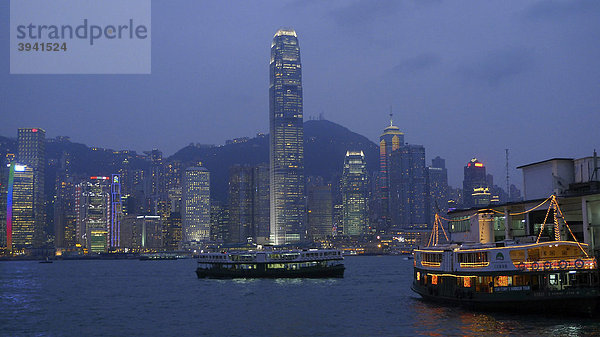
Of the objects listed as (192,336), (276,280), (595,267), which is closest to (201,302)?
(192,336)

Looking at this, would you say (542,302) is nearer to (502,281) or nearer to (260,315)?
(502,281)

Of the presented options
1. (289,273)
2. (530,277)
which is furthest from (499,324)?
(289,273)

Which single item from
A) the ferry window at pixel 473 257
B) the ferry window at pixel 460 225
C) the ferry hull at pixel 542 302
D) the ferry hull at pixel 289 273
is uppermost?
the ferry window at pixel 460 225

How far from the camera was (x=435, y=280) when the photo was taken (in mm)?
63125

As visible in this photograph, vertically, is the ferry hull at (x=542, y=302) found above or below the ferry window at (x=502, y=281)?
below

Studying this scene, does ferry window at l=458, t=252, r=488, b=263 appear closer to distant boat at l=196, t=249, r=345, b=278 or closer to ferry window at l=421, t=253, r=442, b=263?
ferry window at l=421, t=253, r=442, b=263

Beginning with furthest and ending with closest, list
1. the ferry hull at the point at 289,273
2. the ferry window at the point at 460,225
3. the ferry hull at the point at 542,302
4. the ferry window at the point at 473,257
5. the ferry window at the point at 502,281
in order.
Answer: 1. the ferry hull at the point at 289,273
2. the ferry window at the point at 460,225
3. the ferry window at the point at 473,257
4. the ferry window at the point at 502,281
5. the ferry hull at the point at 542,302

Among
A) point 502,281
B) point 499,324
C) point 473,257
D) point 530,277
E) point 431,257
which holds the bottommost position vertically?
point 499,324

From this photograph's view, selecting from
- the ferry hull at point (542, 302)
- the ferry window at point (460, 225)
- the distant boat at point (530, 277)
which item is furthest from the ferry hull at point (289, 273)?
the ferry hull at point (542, 302)

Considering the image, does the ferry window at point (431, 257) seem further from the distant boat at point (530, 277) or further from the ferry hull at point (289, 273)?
the ferry hull at point (289, 273)

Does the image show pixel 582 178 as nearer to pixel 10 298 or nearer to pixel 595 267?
pixel 595 267

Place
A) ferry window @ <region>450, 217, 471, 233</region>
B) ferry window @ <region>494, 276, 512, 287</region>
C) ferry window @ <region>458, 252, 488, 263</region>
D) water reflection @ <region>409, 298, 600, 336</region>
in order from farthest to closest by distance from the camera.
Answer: ferry window @ <region>450, 217, 471, 233</region> < ferry window @ <region>458, 252, 488, 263</region> < ferry window @ <region>494, 276, 512, 287</region> < water reflection @ <region>409, 298, 600, 336</region>

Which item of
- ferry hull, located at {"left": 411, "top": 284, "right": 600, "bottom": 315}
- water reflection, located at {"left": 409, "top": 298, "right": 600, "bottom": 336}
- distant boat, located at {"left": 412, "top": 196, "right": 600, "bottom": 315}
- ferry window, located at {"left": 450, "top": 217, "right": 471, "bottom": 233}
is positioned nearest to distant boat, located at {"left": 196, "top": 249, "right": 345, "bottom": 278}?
ferry window, located at {"left": 450, "top": 217, "right": 471, "bottom": 233}

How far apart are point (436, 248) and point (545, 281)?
1419cm
